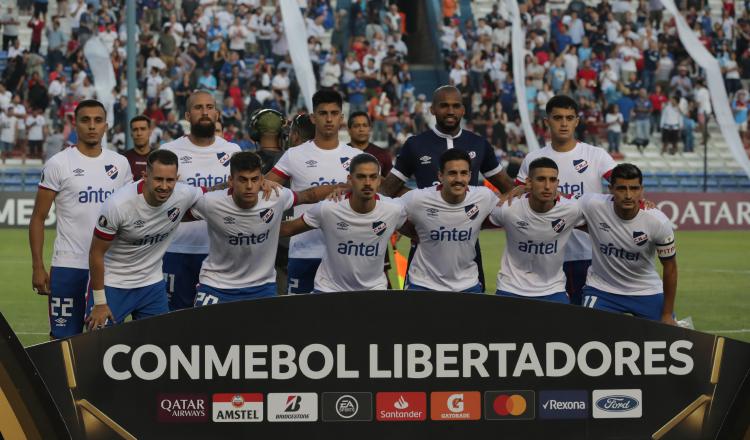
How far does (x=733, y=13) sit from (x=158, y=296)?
27307 millimetres

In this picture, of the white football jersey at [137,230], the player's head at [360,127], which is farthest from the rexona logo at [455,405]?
the player's head at [360,127]

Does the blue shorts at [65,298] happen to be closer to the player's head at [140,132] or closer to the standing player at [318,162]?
the standing player at [318,162]

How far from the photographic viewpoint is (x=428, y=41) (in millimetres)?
33812

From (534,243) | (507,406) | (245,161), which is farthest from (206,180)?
(507,406)

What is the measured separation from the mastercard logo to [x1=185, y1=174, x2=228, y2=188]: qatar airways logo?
4397 millimetres

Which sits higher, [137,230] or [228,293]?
[137,230]

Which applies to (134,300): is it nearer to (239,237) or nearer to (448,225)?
(239,237)

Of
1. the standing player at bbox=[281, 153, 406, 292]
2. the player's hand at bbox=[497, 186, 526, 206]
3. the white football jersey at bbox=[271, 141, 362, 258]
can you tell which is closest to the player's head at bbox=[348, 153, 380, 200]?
the standing player at bbox=[281, 153, 406, 292]

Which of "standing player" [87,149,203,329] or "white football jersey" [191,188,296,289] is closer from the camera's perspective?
"standing player" [87,149,203,329]

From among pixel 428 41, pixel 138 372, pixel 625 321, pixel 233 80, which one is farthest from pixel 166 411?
pixel 428 41

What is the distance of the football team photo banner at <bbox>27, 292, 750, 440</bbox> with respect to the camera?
14.2 feet

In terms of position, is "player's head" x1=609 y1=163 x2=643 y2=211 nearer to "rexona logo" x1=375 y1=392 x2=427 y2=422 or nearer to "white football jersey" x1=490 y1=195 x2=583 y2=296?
"white football jersey" x1=490 y1=195 x2=583 y2=296

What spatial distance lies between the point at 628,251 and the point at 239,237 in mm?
2271

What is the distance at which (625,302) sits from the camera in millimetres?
7867
